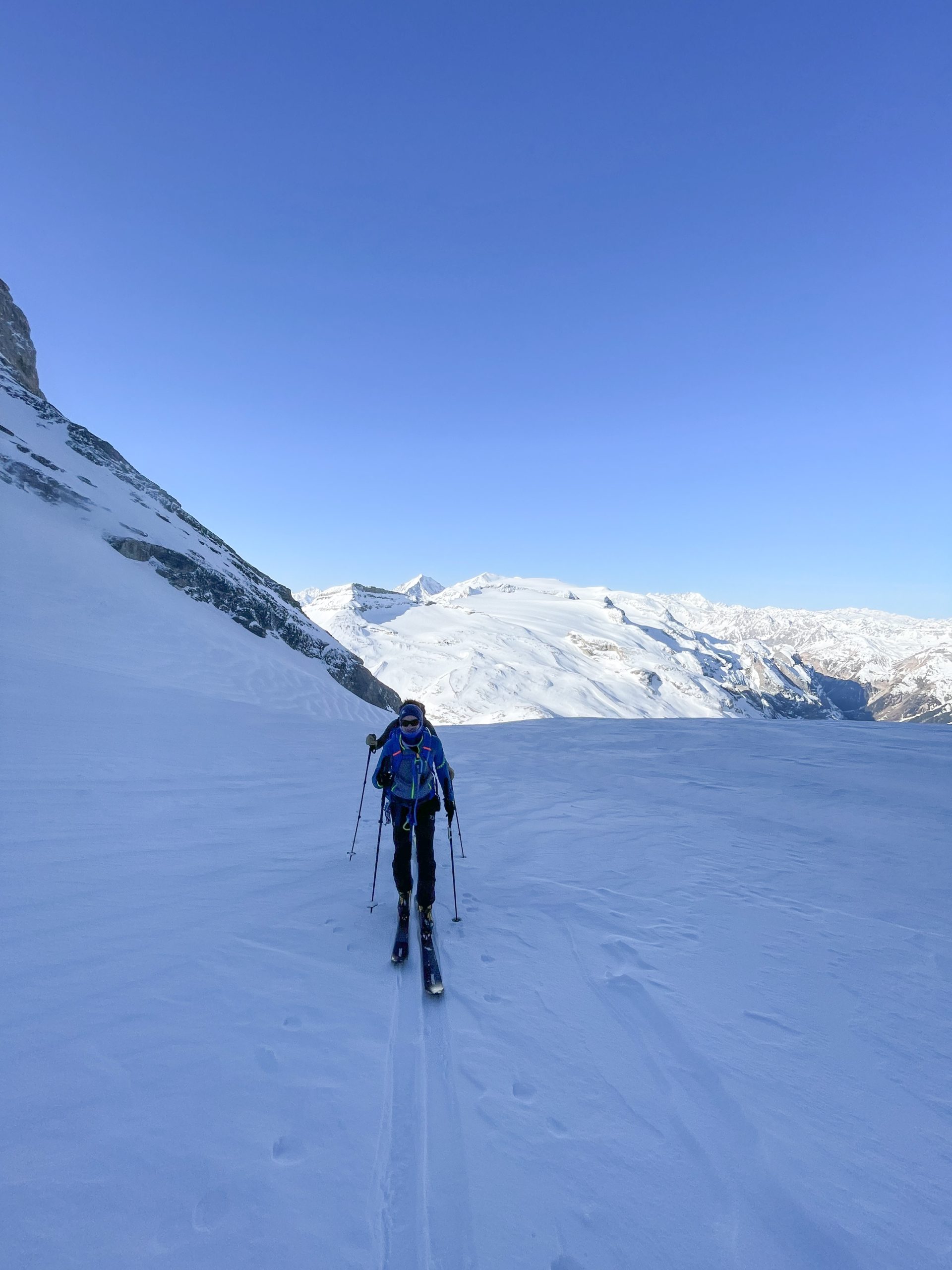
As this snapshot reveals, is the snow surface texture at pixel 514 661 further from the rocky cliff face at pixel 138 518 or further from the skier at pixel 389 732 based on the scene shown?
the skier at pixel 389 732

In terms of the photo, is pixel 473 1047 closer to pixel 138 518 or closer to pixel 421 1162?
pixel 421 1162

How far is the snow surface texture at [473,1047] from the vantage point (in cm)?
245

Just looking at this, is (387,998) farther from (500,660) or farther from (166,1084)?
(500,660)

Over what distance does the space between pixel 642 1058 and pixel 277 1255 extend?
239 cm

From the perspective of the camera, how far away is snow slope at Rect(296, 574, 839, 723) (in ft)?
335

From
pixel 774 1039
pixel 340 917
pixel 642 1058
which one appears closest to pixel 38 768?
pixel 340 917

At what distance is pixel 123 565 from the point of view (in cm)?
2298

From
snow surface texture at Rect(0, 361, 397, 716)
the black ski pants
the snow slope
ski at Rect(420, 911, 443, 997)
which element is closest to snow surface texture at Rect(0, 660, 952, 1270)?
ski at Rect(420, 911, 443, 997)

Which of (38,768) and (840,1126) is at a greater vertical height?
→ (840,1126)

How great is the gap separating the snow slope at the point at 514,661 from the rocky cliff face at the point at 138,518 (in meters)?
56.2

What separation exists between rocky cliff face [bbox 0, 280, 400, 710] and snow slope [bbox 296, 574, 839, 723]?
56.2 metres

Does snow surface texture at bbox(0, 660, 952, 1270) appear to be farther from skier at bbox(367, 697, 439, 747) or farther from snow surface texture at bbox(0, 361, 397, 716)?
snow surface texture at bbox(0, 361, 397, 716)

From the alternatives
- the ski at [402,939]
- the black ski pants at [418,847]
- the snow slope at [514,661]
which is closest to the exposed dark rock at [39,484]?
the black ski pants at [418,847]

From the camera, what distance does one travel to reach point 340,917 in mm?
5426
